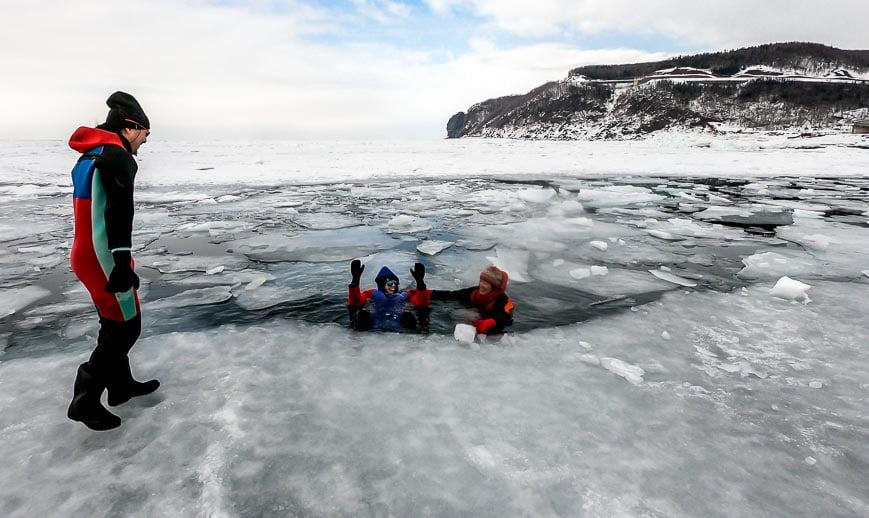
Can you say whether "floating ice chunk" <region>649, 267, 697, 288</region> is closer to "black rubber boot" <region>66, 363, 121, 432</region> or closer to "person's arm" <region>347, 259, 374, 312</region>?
"person's arm" <region>347, 259, 374, 312</region>

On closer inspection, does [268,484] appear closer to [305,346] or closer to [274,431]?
[274,431]

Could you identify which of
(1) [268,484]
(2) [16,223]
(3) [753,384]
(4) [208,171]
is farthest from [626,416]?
(4) [208,171]

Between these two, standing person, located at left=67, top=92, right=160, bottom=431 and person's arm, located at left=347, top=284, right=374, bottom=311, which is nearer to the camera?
standing person, located at left=67, top=92, right=160, bottom=431

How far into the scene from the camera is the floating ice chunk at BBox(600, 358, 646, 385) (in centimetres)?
288

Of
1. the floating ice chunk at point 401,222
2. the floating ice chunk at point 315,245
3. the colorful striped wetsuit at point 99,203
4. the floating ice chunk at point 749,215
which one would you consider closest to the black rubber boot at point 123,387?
the colorful striped wetsuit at point 99,203

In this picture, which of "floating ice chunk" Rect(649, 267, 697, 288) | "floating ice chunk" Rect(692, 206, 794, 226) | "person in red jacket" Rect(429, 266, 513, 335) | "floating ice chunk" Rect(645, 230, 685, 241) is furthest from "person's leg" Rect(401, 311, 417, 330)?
"floating ice chunk" Rect(692, 206, 794, 226)

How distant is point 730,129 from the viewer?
230ft

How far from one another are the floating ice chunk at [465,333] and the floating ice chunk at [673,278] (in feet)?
8.93

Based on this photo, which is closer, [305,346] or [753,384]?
[753,384]

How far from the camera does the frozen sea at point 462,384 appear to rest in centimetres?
191

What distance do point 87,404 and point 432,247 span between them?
4.58m

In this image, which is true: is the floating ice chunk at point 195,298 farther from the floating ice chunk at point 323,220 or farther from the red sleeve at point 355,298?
the floating ice chunk at point 323,220

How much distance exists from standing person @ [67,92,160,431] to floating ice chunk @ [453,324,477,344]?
2145mm

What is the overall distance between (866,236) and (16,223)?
14.6m
